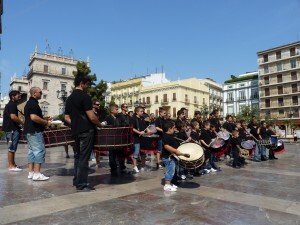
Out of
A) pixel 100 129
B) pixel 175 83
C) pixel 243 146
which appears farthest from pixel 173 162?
pixel 175 83

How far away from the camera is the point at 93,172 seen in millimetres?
8039

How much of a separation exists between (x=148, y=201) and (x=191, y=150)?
5.42ft

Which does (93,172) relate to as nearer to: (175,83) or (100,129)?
(100,129)

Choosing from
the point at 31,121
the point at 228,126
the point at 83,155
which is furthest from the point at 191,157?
the point at 228,126

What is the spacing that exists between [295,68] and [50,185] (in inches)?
2670

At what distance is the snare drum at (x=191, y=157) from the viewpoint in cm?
590

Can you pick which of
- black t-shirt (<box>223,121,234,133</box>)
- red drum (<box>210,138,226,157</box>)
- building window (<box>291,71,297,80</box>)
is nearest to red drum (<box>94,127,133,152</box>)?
red drum (<box>210,138,226,157</box>)

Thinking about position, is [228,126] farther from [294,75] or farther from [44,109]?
[294,75]

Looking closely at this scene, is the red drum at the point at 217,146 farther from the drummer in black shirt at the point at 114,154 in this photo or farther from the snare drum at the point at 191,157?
the drummer in black shirt at the point at 114,154

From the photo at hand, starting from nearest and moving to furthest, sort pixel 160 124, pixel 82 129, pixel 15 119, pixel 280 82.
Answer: pixel 82 129 → pixel 15 119 → pixel 160 124 → pixel 280 82

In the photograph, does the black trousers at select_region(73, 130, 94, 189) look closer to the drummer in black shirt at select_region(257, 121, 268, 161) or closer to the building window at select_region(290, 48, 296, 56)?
the drummer in black shirt at select_region(257, 121, 268, 161)

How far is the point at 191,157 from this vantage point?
19.4ft

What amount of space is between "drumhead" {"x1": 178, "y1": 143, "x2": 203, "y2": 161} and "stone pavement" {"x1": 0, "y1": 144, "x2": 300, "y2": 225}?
2.21ft

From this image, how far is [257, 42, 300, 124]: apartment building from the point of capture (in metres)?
63.4
